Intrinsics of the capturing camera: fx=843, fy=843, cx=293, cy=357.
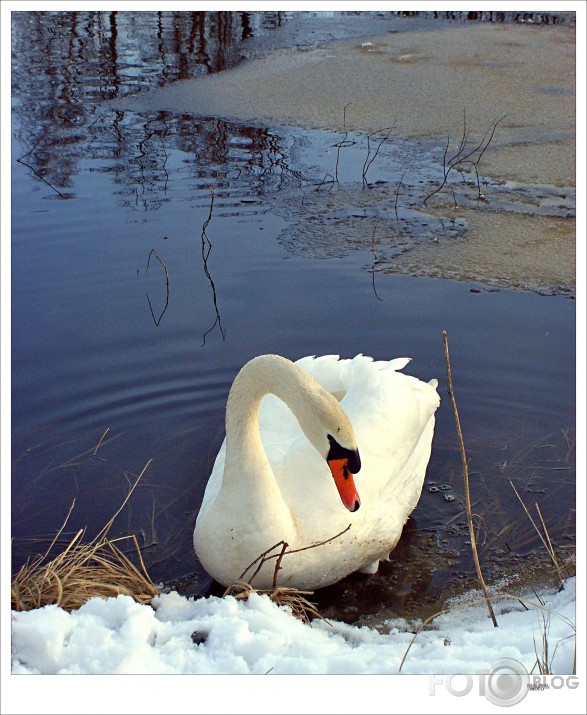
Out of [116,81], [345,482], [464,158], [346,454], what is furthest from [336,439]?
[116,81]

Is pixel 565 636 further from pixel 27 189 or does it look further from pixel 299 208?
pixel 27 189

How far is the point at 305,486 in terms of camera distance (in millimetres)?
3875

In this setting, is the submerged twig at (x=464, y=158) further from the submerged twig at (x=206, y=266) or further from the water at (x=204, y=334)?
the submerged twig at (x=206, y=266)

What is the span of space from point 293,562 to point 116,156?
622cm

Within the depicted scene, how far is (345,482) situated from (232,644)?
78cm

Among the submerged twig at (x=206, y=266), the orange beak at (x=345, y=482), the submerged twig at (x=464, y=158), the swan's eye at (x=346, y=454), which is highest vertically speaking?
the submerged twig at (x=464, y=158)

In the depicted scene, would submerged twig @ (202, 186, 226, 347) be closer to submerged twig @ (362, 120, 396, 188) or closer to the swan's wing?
the swan's wing

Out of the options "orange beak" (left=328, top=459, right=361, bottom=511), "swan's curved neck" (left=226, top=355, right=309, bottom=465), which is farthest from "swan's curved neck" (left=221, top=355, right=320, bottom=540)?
"orange beak" (left=328, top=459, right=361, bottom=511)

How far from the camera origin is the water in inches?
178

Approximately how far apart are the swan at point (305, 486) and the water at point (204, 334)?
0.30 metres

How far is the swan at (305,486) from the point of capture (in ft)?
11.1

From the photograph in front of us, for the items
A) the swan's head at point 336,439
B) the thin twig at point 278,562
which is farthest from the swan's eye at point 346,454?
the thin twig at point 278,562

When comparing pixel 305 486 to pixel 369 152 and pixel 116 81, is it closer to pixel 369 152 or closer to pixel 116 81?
pixel 369 152

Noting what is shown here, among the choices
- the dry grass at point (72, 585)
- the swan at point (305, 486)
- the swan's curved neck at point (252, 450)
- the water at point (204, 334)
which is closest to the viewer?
the dry grass at point (72, 585)
